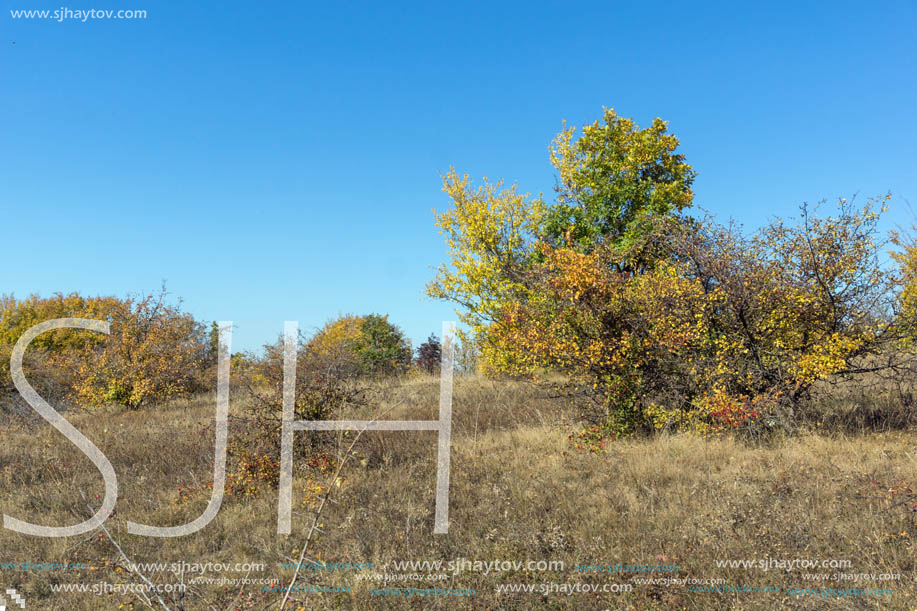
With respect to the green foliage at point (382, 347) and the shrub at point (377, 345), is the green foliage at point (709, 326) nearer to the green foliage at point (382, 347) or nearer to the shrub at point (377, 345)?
the shrub at point (377, 345)

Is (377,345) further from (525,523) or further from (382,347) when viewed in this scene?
(525,523)

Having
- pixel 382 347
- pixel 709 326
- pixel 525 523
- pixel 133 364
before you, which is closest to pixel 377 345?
pixel 382 347

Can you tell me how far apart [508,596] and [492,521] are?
1322 millimetres

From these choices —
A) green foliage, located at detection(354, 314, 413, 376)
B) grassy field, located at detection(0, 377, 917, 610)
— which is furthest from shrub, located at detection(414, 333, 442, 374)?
grassy field, located at detection(0, 377, 917, 610)

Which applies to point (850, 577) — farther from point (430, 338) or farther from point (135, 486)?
point (430, 338)

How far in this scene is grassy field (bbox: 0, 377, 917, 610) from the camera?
421 cm

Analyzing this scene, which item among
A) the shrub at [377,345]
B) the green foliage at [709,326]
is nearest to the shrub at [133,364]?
the shrub at [377,345]

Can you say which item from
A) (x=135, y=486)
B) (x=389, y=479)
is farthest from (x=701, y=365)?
(x=135, y=486)

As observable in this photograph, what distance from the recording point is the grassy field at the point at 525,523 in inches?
166

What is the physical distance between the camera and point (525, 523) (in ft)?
17.4

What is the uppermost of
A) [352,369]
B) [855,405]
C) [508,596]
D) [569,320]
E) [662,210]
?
[662,210]

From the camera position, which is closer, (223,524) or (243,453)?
(223,524)

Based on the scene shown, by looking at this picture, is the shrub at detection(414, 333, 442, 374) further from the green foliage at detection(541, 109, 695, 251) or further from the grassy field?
the grassy field

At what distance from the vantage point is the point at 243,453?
7141 mm
